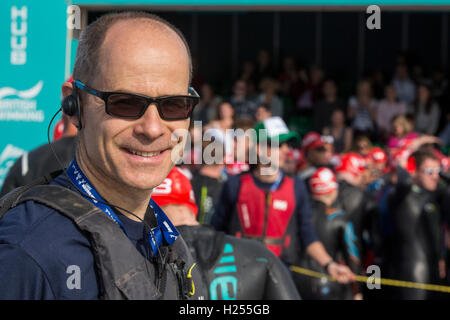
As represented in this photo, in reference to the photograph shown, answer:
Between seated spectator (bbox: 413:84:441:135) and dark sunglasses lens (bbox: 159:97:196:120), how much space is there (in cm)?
1134

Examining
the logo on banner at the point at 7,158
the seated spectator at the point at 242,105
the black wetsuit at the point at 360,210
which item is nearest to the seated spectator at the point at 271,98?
the seated spectator at the point at 242,105

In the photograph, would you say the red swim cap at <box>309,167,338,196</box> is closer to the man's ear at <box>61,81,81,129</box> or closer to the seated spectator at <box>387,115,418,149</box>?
the seated spectator at <box>387,115,418,149</box>

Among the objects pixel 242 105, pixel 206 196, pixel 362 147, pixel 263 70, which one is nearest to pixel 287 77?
pixel 263 70

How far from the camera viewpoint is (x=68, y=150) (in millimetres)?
4047

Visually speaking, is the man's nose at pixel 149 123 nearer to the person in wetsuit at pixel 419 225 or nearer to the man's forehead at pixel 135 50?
the man's forehead at pixel 135 50

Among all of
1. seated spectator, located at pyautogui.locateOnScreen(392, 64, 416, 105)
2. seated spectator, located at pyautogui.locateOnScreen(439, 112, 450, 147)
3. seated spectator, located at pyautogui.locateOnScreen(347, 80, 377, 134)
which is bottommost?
seated spectator, located at pyautogui.locateOnScreen(439, 112, 450, 147)

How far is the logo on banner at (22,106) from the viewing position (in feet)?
26.2

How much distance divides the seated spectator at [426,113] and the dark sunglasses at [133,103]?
37.4ft

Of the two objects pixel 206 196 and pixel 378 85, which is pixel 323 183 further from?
pixel 378 85

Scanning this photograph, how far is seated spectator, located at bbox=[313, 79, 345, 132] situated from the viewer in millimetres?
12539

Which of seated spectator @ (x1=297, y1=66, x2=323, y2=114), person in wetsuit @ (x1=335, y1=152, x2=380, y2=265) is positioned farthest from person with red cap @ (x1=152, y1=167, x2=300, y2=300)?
seated spectator @ (x1=297, y1=66, x2=323, y2=114)

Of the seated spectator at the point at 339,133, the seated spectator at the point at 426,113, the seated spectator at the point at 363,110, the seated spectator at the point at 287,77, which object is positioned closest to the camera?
the seated spectator at the point at 339,133
